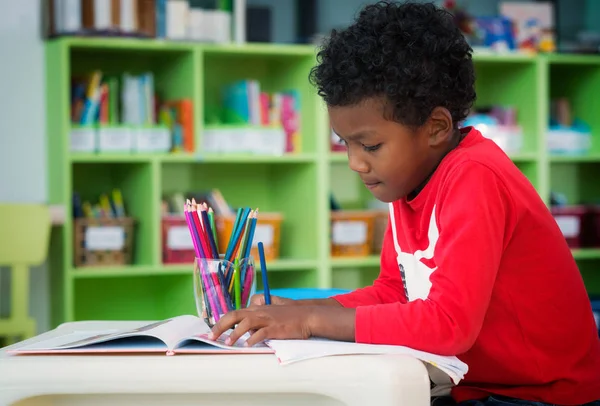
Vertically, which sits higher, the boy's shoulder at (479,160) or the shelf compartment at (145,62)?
the shelf compartment at (145,62)

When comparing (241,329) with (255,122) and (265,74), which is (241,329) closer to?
(255,122)

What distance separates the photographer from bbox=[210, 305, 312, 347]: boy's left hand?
0.92 meters

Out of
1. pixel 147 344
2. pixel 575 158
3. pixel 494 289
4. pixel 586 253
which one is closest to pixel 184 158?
pixel 575 158

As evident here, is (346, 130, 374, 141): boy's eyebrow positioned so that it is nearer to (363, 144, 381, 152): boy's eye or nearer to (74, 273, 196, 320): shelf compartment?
(363, 144, 381, 152): boy's eye

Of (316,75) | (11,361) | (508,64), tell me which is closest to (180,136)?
(508,64)

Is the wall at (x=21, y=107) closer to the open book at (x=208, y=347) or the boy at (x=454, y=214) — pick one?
the boy at (x=454, y=214)

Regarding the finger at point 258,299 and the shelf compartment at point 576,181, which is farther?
the shelf compartment at point 576,181

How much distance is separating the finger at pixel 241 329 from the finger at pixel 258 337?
1 cm

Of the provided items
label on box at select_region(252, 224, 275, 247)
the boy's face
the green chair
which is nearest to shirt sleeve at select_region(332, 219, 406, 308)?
the boy's face

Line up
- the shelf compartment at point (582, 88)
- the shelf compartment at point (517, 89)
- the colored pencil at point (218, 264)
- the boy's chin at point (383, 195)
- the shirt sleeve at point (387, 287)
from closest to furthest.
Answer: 1. the colored pencil at point (218, 264)
2. the boy's chin at point (383, 195)
3. the shirt sleeve at point (387, 287)
4. the shelf compartment at point (517, 89)
5. the shelf compartment at point (582, 88)

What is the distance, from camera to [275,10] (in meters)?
3.85

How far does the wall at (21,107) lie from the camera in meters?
3.42

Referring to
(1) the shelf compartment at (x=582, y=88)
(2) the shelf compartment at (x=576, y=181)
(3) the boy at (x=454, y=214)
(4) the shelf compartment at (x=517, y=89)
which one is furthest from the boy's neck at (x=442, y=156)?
(2) the shelf compartment at (x=576, y=181)

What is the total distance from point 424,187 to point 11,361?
548 mm
